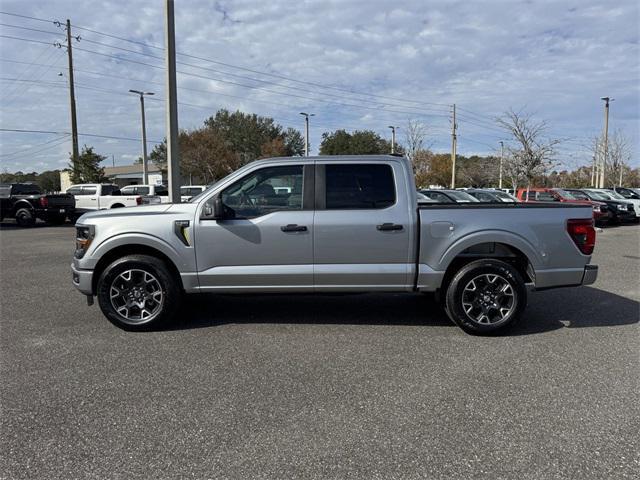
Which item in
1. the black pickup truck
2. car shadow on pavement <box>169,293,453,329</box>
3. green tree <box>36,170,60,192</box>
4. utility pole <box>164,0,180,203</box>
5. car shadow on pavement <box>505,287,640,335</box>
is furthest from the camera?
green tree <box>36,170,60,192</box>

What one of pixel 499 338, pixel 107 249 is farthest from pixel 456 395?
pixel 107 249

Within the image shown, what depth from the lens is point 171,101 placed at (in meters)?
13.0

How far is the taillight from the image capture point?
5.09m

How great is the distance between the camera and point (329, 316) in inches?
230

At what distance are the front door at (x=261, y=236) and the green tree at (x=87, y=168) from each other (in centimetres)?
3264

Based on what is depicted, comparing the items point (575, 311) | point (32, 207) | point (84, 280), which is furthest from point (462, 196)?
point (32, 207)

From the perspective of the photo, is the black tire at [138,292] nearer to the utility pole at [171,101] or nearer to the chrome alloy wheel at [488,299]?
the chrome alloy wheel at [488,299]

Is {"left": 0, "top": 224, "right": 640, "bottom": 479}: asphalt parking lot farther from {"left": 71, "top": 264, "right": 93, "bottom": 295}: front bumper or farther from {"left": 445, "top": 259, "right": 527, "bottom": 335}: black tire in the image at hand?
{"left": 71, "top": 264, "right": 93, "bottom": 295}: front bumper

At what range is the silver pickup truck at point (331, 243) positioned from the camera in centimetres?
505

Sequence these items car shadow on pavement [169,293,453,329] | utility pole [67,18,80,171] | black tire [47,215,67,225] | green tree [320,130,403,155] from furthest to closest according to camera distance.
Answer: green tree [320,130,403,155] < utility pole [67,18,80,171] < black tire [47,215,67,225] < car shadow on pavement [169,293,453,329]

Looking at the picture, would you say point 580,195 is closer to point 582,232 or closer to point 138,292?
point 582,232

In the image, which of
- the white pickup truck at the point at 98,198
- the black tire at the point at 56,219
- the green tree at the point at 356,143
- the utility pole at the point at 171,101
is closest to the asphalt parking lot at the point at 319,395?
the utility pole at the point at 171,101

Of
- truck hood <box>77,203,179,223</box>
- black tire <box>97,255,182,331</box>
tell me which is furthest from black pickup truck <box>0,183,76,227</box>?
black tire <box>97,255,182,331</box>

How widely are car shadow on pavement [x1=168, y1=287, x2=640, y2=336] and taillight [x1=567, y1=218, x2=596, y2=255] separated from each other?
102cm
